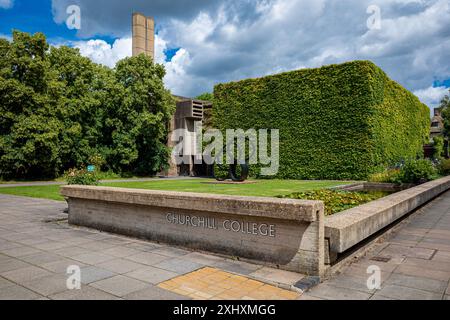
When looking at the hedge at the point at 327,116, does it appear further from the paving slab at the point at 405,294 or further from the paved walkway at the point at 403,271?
the paving slab at the point at 405,294

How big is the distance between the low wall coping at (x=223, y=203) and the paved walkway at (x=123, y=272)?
0.78 m

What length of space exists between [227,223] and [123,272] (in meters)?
1.68

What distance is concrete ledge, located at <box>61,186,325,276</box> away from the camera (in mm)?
4375

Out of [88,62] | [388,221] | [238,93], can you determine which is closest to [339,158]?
[238,93]

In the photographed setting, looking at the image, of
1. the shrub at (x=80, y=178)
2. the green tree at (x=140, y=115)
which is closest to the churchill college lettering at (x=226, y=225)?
the shrub at (x=80, y=178)

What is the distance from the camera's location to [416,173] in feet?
44.8

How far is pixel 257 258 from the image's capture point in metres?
4.89

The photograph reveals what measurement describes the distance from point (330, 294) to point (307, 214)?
974 mm

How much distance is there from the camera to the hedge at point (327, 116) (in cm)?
2059

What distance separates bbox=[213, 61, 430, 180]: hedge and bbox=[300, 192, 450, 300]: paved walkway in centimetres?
1414

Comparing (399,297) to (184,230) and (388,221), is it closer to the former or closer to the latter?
(388,221)

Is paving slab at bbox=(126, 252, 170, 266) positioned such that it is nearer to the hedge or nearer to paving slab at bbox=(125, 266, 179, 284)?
paving slab at bbox=(125, 266, 179, 284)

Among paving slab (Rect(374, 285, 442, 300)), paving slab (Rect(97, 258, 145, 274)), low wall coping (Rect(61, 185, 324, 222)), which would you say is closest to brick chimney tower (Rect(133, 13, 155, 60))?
low wall coping (Rect(61, 185, 324, 222))

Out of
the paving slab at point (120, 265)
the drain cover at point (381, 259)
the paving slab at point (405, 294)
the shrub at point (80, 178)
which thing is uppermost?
the shrub at point (80, 178)
